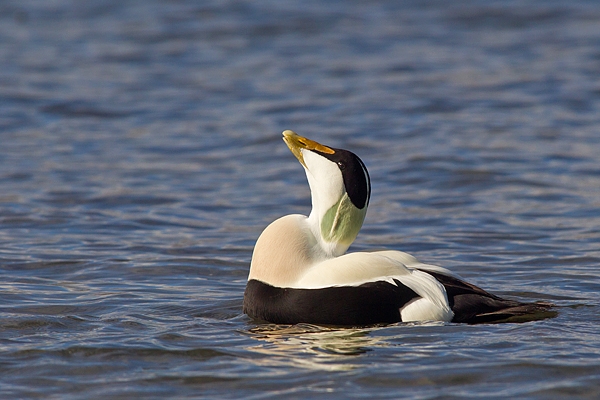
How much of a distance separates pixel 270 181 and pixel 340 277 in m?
4.40

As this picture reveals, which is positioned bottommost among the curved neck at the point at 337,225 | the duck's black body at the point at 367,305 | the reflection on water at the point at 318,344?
the reflection on water at the point at 318,344

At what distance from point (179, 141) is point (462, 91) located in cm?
369

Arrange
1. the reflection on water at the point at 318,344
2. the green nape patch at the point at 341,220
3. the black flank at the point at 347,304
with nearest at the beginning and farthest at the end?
the reflection on water at the point at 318,344 < the black flank at the point at 347,304 < the green nape patch at the point at 341,220

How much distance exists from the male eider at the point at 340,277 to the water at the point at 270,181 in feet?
0.29

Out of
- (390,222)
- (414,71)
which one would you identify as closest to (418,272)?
(390,222)

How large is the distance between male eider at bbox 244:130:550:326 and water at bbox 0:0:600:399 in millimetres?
90

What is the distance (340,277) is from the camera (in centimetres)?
496

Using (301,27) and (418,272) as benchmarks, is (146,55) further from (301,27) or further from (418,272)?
(418,272)

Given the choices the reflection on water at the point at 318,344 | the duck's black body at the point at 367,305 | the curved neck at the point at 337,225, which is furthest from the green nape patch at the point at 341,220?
the reflection on water at the point at 318,344

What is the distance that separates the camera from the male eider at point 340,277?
→ 4945 millimetres

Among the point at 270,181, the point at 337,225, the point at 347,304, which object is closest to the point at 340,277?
the point at 347,304

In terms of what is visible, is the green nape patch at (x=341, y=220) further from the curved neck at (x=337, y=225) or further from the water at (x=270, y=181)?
the water at (x=270, y=181)

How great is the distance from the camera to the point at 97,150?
409 inches

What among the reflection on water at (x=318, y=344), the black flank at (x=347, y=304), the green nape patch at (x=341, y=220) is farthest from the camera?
the green nape patch at (x=341, y=220)
